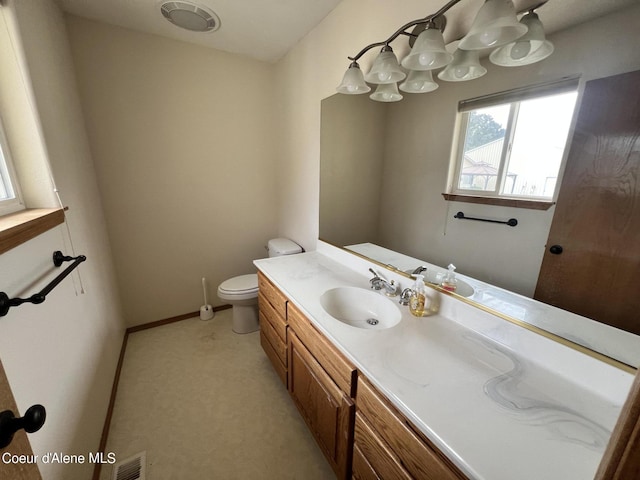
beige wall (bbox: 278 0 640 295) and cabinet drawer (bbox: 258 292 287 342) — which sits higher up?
beige wall (bbox: 278 0 640 295)

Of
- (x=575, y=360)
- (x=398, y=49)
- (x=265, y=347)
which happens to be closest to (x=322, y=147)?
(x=398, y=49)

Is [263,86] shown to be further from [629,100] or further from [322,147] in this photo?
[629,100]

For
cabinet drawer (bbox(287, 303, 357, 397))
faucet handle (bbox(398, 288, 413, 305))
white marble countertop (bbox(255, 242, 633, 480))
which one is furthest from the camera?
faucet handle (bbox(398, 288, 413, 305))

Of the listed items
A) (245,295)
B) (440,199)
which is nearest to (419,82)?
(440,199)

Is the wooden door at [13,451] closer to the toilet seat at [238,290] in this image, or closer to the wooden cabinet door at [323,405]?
the wooden cabinet door at [323,405]

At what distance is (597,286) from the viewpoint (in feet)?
2.54

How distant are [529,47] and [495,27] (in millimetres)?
137

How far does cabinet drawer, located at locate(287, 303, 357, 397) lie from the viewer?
0.93 metres

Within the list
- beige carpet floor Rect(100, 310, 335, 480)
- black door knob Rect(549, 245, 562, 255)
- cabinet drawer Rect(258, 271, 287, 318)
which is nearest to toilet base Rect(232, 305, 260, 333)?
beige carpet floor Rect(100, 310, 335, 480)

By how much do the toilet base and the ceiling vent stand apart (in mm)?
2119

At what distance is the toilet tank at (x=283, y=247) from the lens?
2291 mm

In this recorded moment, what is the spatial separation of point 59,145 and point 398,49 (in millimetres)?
1731

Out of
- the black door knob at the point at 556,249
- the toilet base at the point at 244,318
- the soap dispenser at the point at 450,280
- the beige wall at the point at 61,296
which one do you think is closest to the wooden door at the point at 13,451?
the beige wall at the point at 61,296

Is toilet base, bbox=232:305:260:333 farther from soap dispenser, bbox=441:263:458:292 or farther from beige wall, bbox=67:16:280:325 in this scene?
soap dispenser, bbox=441:263:458:292
